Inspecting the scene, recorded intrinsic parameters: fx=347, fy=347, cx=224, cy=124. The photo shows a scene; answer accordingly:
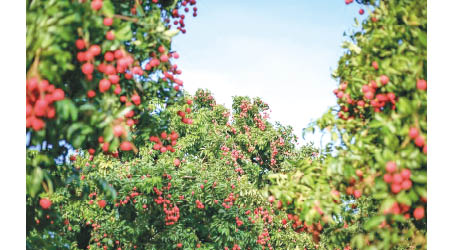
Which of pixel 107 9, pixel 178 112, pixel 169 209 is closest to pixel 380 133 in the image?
pixel 178 112

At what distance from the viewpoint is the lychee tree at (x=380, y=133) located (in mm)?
2326

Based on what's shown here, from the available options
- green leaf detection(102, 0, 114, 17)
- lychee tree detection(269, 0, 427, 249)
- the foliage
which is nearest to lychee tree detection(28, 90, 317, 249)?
the foliage

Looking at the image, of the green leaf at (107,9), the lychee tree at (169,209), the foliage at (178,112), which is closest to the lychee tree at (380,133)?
the foliage at (178,112)

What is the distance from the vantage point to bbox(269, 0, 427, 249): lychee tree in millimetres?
2326

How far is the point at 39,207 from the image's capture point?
131 inches

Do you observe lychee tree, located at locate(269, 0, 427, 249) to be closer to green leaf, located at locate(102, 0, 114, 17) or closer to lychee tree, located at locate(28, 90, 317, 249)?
green leaf, located at locate(102, 0, 114, 17)

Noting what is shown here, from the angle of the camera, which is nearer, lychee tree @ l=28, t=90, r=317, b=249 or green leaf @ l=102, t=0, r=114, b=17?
green leaf @ l=102, t=0, r=114, b=17

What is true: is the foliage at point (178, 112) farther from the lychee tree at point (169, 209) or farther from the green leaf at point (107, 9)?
the lychee tree at point (169, 209)

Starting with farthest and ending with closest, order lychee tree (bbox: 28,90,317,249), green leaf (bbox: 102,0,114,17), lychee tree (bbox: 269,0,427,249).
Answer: lychee tree (bbox: 28,90,317,249) → green leaf (bbox: 102,0,114,17) → lychee tree (bbox: 269,0,427,249)

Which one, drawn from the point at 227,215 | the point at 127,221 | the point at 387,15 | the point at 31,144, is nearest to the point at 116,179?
the point at 127,221

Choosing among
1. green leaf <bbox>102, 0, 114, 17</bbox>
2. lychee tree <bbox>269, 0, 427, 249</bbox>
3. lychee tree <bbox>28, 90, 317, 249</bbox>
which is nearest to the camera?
lychee tree <bbox>269, 0, 427, 249</bbox>

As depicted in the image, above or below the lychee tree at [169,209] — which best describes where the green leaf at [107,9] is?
above

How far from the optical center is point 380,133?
278cm

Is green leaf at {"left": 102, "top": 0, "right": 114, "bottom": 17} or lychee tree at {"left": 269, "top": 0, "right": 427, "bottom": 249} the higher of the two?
green leaf at {"left": 102, "top": 0, "right": 114, "bottom": 17}
